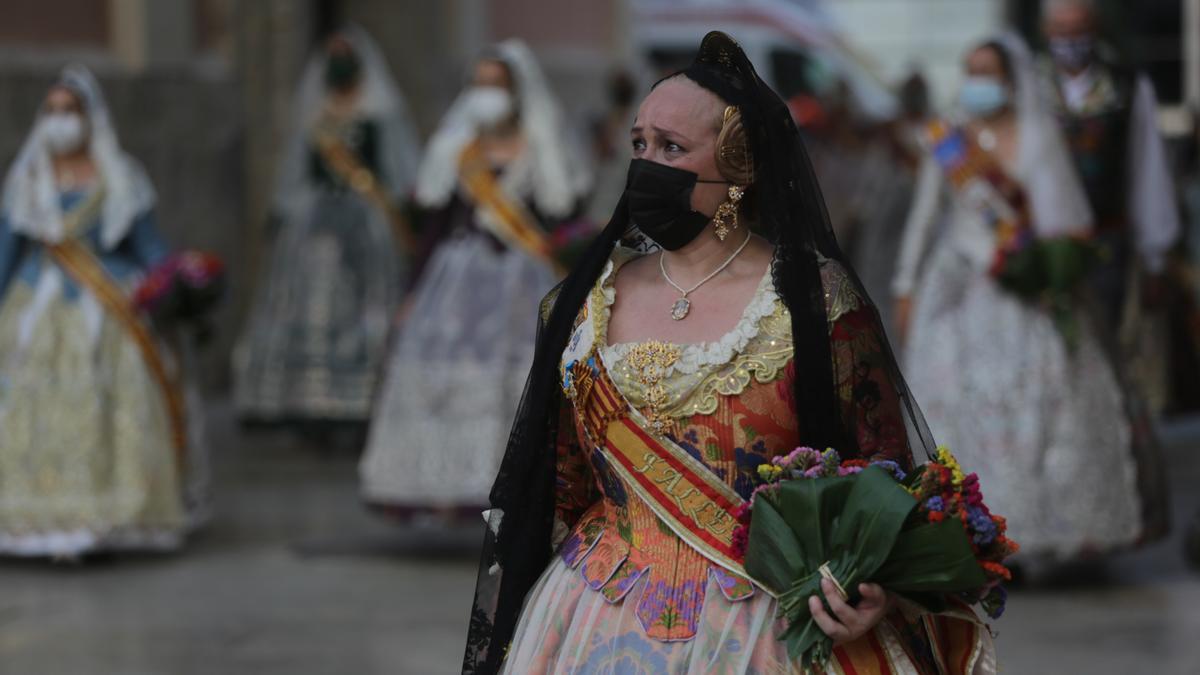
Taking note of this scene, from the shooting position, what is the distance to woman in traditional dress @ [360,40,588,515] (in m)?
8.21

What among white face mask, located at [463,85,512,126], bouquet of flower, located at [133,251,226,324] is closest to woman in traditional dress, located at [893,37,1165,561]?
Answer: white face mask, located at [463,85,512,126]

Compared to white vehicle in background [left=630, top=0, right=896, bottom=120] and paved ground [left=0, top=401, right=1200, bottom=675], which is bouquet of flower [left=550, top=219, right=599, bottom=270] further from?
white vehicle in background [left=630, top=0, right=896, bottom=120]

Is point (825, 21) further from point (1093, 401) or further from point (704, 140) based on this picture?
point (704, 140)

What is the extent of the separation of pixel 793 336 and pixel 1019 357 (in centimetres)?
428

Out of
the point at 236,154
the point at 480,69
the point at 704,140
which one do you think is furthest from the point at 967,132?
the point at 236,154

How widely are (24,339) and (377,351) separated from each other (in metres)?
3.34

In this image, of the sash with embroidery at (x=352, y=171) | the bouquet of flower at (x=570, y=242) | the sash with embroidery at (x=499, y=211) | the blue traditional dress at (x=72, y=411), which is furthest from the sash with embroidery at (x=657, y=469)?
the sash with embroidery at (x=352, y=171)

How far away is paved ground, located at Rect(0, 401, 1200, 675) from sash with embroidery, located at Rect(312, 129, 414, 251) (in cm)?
239

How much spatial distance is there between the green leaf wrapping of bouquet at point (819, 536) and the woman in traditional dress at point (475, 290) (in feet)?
16.9

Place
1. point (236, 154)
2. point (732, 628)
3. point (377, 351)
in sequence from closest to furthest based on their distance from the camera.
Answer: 1. point (732, 628)
2. point (377, 351)
3. point (236, 154)

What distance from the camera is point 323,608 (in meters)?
7.32

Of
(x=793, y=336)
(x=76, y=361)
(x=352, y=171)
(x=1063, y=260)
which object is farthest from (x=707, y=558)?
(x=352, y=171)

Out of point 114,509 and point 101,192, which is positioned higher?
point 101,192

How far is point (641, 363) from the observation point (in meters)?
3.25
